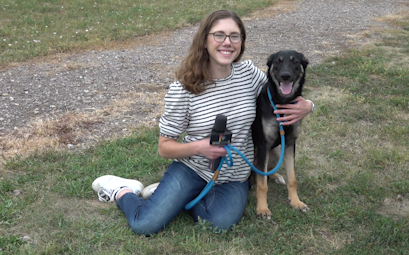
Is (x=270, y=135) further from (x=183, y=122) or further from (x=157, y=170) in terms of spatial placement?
(x=157, y=170)

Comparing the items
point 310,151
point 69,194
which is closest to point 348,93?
point 310,151

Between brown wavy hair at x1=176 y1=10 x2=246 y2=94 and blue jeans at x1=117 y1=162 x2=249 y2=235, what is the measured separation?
678 millimetres

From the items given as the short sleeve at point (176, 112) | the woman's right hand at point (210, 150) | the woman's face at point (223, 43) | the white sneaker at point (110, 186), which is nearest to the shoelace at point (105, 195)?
the white sneaker at point (110, 186)

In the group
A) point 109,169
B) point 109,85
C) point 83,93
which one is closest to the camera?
point 109,169

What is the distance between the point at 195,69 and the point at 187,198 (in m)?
0.99

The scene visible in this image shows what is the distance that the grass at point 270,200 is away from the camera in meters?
2.82

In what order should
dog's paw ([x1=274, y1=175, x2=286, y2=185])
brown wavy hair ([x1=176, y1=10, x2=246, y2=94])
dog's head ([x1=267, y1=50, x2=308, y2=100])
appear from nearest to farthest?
brown wavy hair ([x1=176, y1=10, x2=246, y2=94])
dog's head ([x1=267, y1=50, x2=308, y2=100])
dog's paw ([x1=274, y1=175, x2=286, y2=185])

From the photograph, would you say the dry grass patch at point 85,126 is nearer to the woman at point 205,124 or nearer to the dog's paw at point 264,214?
the woman at point 205,124

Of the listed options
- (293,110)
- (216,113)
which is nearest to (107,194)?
(216,113)

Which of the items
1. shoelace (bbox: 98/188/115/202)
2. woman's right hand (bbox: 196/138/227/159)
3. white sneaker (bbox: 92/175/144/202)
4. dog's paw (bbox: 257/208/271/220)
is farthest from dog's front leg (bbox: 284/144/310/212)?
shoelace (bbox: 98/188/115/202)

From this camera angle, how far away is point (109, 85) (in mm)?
6219

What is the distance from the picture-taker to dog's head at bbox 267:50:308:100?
2992 millimetres

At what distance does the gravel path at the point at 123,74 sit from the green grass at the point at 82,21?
21.6 inches

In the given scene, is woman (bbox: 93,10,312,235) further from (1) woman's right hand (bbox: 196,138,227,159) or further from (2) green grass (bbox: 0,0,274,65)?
(2) green grass (bbox: 0,0,274,65)
